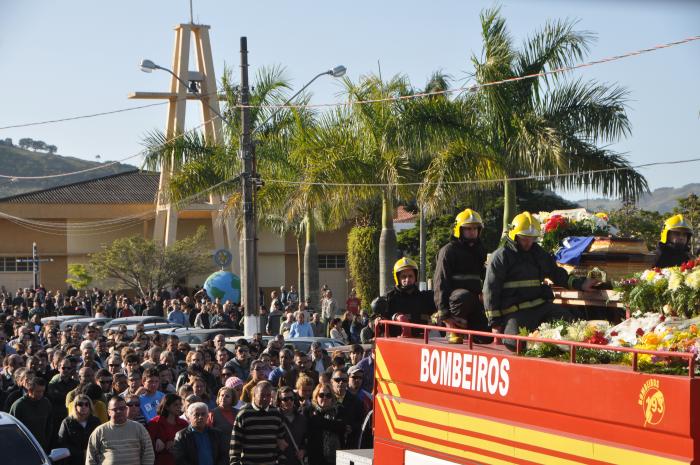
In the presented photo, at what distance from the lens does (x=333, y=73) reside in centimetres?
2838

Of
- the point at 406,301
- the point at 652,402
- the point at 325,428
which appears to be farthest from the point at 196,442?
the point at 652,402

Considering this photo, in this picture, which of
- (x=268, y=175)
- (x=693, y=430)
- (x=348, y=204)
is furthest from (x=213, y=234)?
(x=693, y=430)

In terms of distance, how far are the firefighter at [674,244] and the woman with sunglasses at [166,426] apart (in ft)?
16.1

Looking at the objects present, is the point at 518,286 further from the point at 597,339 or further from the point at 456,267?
the point at 597,339

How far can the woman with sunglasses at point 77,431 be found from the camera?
12.1m

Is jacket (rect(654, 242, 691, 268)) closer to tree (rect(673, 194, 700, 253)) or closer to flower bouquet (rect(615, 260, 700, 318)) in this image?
flower bouquet (rect(615, 260, 700, 318))

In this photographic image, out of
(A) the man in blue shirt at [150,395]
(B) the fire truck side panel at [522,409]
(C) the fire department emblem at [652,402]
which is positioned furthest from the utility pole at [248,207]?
(C) the fire department emblem at [652,402]

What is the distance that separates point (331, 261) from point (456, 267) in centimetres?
6003

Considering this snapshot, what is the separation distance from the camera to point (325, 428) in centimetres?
1268

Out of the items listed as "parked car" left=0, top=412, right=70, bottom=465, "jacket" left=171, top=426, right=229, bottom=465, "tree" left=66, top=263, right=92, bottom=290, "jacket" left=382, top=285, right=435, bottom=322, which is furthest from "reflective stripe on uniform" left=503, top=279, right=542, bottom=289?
"tree" left=66, top=263, right=92, bottom=290

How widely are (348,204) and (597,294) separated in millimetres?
19531

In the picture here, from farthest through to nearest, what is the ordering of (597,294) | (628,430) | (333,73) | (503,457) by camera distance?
(333,73) < (597,294) < (503,457) < (628,430)

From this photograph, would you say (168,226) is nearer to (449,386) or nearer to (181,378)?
(181,378)

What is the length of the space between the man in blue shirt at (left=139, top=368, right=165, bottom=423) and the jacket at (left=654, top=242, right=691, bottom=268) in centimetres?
563
